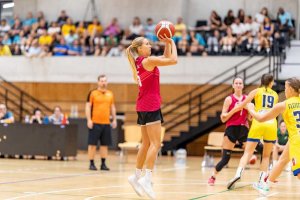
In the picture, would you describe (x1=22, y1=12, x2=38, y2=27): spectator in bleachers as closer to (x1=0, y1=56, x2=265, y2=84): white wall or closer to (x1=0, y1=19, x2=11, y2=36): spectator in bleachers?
(x1=0, y1=19, x2=11, y2=36): spectator in bleachers

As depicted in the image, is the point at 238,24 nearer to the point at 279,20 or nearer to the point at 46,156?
the point at 279,20

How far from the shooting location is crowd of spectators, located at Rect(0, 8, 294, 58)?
25.3m

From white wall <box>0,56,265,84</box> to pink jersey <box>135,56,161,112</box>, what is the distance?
1496 cm

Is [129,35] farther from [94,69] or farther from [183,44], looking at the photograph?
[183,44]

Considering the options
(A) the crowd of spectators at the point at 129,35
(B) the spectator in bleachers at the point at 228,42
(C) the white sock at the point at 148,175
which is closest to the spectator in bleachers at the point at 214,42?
(A) the crowd of spectators at the point at 129,35

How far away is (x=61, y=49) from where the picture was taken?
2747cm

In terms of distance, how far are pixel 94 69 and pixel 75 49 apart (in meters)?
1.37

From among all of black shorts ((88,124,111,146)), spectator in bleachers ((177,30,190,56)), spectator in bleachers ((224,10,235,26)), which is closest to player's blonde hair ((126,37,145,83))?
black shorts ((88,124,111,146))

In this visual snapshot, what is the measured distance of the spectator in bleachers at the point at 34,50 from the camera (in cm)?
2753

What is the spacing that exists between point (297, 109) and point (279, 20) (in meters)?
17.2

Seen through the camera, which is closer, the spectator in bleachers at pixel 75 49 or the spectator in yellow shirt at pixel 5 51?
the spectator in bleachers at pixel 75 49

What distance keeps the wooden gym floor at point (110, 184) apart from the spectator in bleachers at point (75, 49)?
33.6 feet

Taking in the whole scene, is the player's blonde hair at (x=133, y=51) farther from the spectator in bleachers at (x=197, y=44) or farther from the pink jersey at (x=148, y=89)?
the spectator in bleachers at (x=197, y=44)

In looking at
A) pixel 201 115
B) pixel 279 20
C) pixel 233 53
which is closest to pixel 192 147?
pixel 201 115
